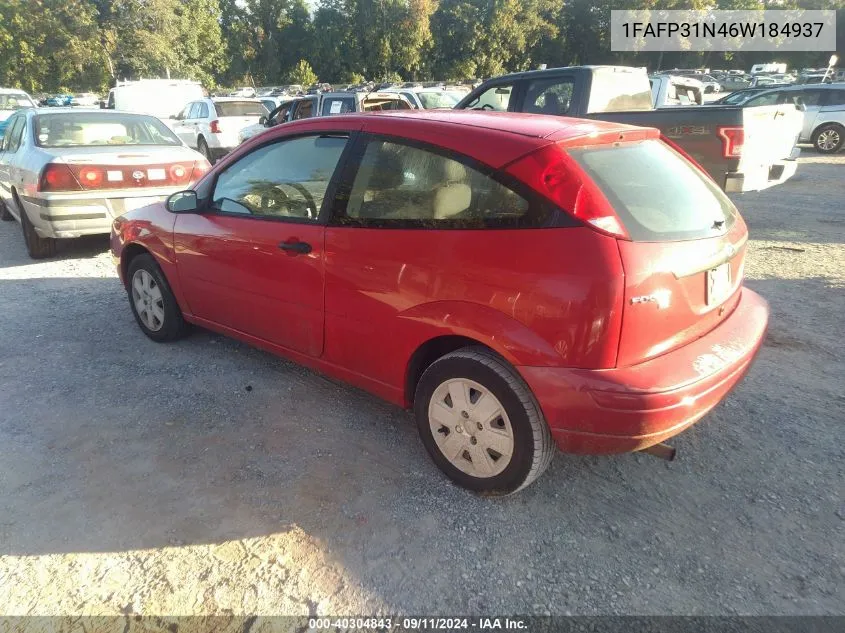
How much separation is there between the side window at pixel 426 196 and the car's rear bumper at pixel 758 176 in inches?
204

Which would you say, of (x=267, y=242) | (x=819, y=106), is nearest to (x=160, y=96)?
(x=267, y=242)

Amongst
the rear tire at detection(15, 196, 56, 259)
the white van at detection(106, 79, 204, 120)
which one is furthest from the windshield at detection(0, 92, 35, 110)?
the rear tire at detection(15, 196, 56, 259)

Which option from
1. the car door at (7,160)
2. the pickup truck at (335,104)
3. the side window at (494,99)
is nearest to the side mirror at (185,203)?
the car door at (7,160)

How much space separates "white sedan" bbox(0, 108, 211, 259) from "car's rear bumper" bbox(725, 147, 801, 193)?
602 centimetres

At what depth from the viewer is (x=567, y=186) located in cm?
229

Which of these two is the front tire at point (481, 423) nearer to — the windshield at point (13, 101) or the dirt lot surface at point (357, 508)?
the dirt lot surface at point (357, 508)

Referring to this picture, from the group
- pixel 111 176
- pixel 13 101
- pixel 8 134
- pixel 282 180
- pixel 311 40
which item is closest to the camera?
pixel 282 180

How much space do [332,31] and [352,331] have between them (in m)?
62.5

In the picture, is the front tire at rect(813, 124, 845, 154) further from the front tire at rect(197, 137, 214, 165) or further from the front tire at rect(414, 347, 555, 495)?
the front tire at rect(414, 347, 555, 495)

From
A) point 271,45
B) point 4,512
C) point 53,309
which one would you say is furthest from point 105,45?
point 4,512

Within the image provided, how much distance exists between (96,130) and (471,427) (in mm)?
6450

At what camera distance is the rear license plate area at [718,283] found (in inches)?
99.6

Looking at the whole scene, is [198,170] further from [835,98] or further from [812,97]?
[835,98]

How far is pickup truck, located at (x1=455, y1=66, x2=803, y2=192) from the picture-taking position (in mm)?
6527
